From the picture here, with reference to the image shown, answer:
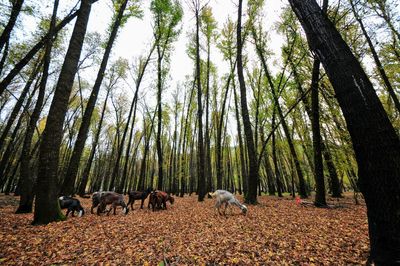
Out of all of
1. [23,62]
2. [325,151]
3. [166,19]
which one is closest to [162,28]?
[166,19]

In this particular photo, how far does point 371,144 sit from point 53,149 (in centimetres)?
786

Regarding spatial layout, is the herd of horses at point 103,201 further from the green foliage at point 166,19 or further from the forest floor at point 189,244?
the green foliage at point 166,19

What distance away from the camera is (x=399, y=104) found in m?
11.5

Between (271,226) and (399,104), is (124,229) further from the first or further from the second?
(399,104)

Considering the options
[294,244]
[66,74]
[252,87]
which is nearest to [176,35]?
[252,87]

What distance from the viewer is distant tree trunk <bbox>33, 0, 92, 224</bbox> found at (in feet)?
18.4

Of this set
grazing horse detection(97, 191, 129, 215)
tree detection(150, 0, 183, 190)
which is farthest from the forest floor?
tree detection(150, 0, 183, 190)

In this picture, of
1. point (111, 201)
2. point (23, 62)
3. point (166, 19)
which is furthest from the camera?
point (166, 19)

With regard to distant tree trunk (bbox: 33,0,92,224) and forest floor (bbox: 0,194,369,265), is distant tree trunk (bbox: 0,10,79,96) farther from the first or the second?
forest floor (bbox: 0,194,369,265)

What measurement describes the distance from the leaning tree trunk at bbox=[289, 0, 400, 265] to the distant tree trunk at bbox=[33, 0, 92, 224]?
7.37 metres

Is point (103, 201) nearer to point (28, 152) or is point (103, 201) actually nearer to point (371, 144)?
point (28, 152)

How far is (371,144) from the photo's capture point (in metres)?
2.20

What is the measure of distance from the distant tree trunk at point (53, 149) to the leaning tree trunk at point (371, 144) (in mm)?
7371

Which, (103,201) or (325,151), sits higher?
(325,151)
